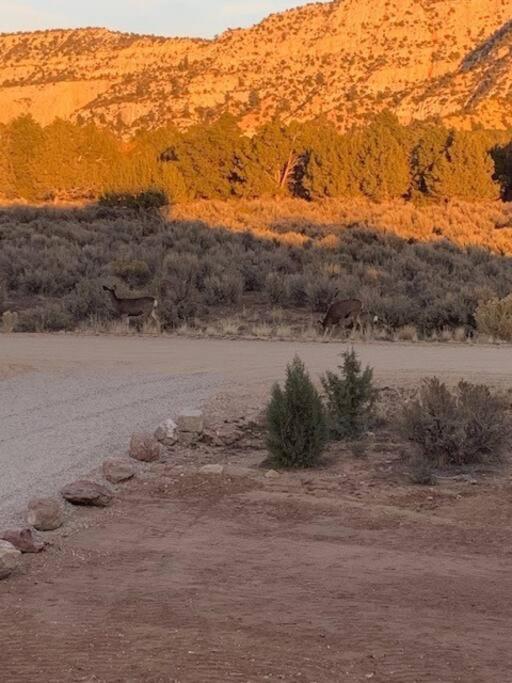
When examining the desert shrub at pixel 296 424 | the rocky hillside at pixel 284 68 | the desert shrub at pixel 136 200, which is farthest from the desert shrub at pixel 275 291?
the rocky hillside at pixel 284 68

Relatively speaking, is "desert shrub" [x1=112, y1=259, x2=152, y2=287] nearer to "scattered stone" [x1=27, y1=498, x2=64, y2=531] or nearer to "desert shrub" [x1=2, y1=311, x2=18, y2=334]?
"desert shrub" [x1=2, y1=311, x2=18, y2=334]

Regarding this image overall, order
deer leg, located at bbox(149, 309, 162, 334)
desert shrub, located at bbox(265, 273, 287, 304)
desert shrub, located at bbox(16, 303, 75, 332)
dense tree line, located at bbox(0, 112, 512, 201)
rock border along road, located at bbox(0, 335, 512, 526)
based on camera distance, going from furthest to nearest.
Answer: dense tree line, located at bbox(0, 112, 512, 201) < desert shrub, located at bbox(265, 273, 287, 304) < desert shrub, located at bbox(16, 303, 75, 332) < deer leg, located at bbox(149, 309, 162, 334) < rock border along road, located at bbox(0, 335, 512, 526)

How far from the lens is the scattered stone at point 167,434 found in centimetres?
1171

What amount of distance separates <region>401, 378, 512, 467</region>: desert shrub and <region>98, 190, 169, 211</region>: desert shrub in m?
36.2

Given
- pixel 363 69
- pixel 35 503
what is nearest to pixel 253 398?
pixel 35 503

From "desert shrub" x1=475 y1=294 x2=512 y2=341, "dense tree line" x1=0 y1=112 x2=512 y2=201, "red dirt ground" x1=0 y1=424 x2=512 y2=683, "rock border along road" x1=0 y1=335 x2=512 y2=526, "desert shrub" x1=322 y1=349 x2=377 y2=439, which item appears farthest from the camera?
"dense tree line" x1=0 y1=112 x2=512 y2=201

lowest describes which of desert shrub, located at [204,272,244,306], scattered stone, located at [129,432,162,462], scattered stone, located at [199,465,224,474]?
scattered stone, located at [199,465,224,474]

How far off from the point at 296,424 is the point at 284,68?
311 feet

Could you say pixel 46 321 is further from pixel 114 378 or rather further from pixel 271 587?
pixel 271 587

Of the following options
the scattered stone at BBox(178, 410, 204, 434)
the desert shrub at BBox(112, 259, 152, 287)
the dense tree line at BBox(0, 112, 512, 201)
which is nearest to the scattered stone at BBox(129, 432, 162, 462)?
the scattered stone at BBox(178, 410, 204, 434)

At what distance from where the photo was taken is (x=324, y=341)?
66.3 feet

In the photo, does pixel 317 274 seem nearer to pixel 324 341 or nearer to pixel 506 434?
pixel 324 341

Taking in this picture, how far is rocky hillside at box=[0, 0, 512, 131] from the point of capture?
9019cm

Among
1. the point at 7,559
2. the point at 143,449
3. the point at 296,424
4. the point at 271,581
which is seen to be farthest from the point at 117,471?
the point at 271,581
